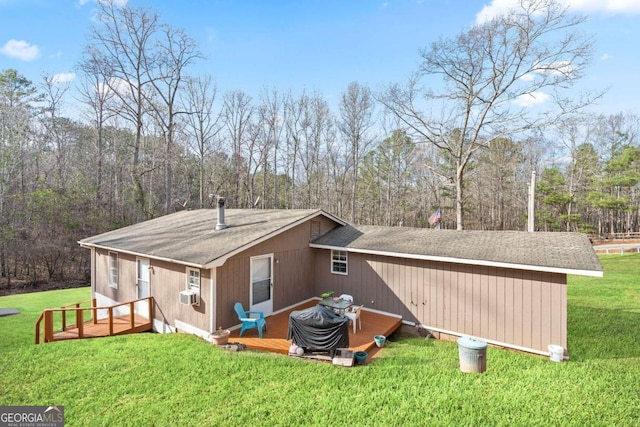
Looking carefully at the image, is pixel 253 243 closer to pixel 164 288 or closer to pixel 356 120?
pixel 164 288

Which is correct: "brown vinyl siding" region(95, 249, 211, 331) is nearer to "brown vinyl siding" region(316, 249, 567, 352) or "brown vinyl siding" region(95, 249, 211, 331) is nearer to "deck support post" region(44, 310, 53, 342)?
"deck support post" region(44, 310, 53, 342)

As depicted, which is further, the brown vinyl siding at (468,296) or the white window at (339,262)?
the white window at (339,262)

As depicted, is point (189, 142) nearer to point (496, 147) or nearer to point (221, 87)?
point (221, 87)

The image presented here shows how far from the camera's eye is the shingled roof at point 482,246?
649 centimetres

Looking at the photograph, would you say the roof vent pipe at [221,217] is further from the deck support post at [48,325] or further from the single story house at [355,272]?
the deck support post at [48,325]

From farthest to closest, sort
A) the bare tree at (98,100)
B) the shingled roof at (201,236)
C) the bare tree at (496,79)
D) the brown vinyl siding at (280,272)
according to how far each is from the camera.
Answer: the bare tree at (98,100) < the bare tree at (496,79) < the shingled roof at (201,236) < the brown vinyl siding at (280,272)

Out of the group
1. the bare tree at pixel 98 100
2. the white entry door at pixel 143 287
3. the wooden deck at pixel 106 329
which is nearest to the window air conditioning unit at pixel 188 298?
the wooden deck at pixel 106 329

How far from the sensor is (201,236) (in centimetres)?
936

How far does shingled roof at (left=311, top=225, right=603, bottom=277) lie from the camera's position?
6492 mm

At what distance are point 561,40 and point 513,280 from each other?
49.5ft

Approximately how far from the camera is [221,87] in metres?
25.9

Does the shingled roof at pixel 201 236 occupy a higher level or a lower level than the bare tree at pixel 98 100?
lower

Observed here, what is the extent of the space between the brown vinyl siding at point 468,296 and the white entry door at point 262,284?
2.26 metres

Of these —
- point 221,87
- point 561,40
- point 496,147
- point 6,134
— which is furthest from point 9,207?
point 496,147
